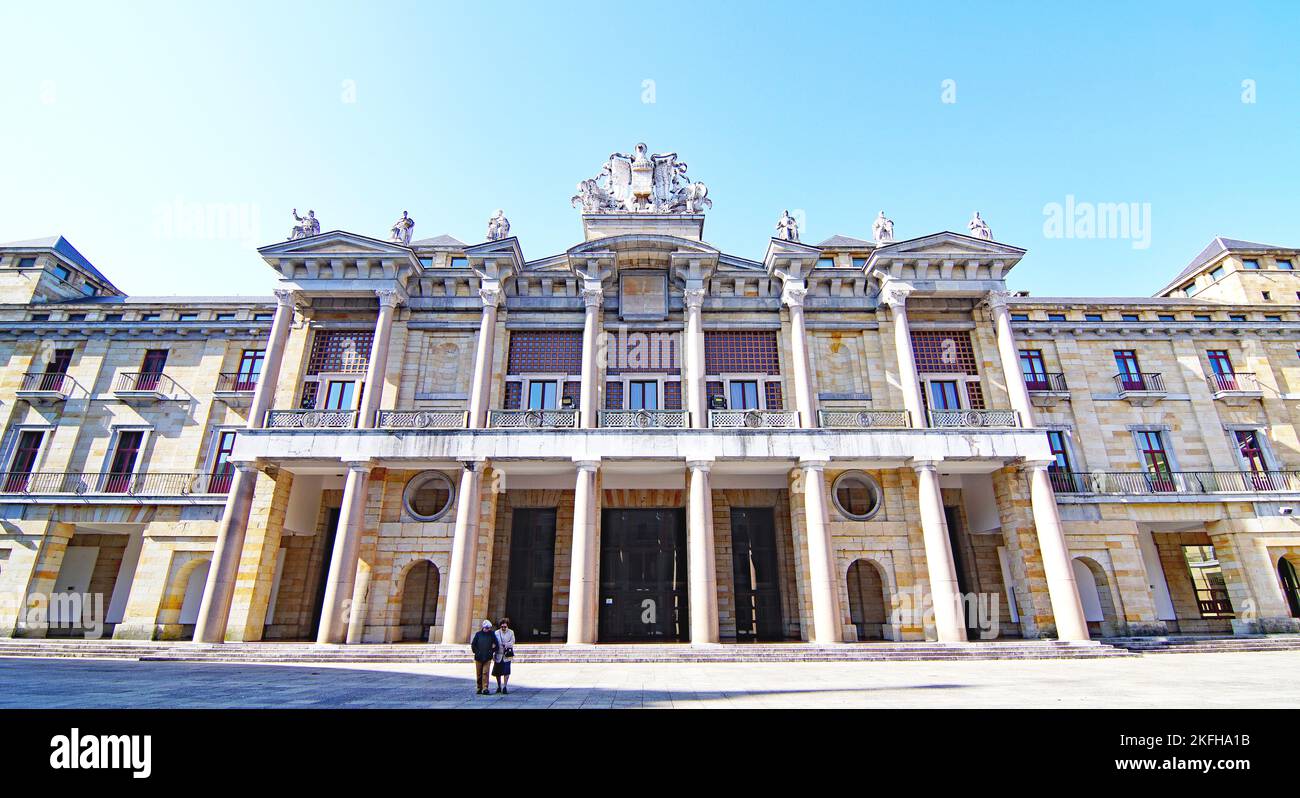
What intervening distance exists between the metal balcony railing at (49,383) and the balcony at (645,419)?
1009 inches

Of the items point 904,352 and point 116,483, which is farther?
point 116,483

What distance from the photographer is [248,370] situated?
28.3 meters

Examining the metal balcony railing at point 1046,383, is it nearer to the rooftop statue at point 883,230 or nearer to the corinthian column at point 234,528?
the rooftop statue at point 883,230

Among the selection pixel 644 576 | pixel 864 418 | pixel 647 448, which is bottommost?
pixel 644 576

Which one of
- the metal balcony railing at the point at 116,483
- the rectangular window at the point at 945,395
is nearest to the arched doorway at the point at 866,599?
the rectangular window at the point at 945,395

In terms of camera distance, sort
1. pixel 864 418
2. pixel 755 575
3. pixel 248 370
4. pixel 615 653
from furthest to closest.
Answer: pixel 248 370 < pixel 755 575 < pixel 864 418 < pixel 615 653

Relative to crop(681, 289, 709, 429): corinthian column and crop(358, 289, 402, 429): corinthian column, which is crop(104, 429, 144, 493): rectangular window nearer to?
crop(358, 289, 402, 429): corinthian column

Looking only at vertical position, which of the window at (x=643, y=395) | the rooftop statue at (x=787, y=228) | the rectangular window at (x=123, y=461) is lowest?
the rectangular window at (x=123, y=461)

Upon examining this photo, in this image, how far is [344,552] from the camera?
67.5 feet

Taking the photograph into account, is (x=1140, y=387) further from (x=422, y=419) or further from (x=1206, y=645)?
(x=422, y=419)

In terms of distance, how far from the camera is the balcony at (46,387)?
2703 cm

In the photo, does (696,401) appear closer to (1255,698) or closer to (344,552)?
(344,552)

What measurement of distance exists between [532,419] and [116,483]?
19.5m

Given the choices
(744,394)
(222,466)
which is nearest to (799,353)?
(744,394)
